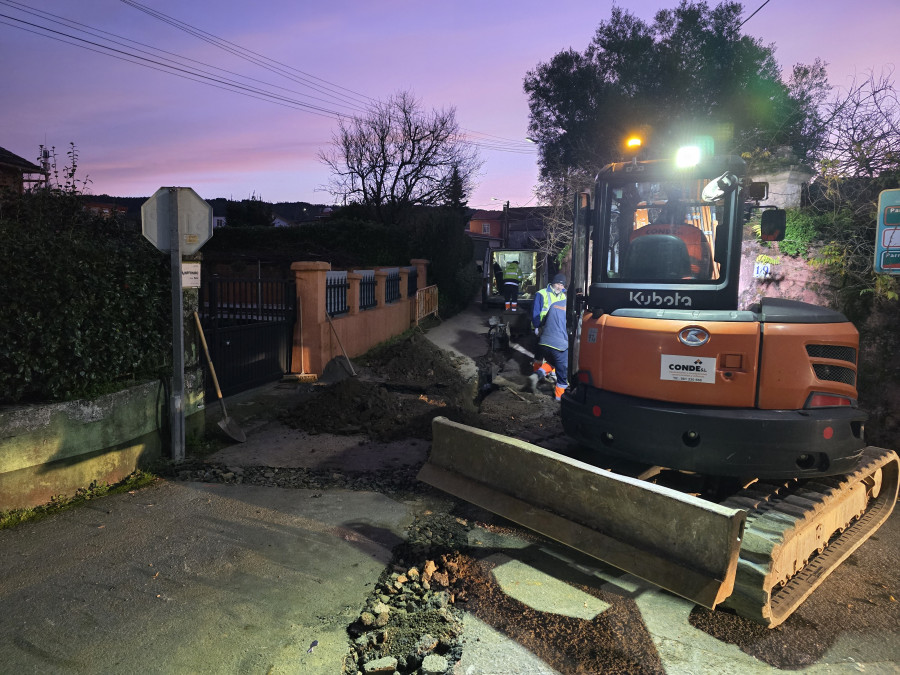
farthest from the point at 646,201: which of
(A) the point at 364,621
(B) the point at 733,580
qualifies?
(A) the point at 364,621

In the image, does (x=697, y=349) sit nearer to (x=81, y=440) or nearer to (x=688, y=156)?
(x=688, y=156)

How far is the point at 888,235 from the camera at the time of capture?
7.18m

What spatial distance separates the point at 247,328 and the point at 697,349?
6.62 meters

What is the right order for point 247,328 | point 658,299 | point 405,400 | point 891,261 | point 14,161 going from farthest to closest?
1. point 14,161
2. point 247,328
3. point 405,400
4. point 891,261
5. point 658,299

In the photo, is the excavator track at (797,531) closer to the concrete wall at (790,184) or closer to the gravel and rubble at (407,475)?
the gravel and rubble at (407,475)

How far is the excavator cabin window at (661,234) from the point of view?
4.39m

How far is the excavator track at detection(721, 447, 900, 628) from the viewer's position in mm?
3090

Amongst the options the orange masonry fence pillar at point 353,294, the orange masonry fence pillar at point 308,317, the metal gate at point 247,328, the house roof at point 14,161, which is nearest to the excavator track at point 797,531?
Answer: the metal gate at point 247,328

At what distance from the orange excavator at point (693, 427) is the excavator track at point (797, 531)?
0.04 ft

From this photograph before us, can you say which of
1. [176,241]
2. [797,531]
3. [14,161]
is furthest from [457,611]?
[14,161]

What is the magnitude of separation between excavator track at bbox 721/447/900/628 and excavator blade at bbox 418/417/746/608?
0.90 ft

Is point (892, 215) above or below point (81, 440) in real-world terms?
above

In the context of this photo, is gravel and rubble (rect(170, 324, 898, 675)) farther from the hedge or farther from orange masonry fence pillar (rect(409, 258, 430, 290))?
orange masonry fence pillar (rect(409, 258, 430, 290))

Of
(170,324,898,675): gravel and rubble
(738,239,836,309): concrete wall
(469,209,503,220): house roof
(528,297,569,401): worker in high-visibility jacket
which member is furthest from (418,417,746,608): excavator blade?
(469,209,503,220): house roof
